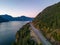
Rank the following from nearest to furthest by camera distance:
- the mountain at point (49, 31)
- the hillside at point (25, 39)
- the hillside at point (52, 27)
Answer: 1. the hillside at point (25, 39)
2. the hillside at point (52, 27)
3. the mountain at point (49, 31)

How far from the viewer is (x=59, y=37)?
26.3 m

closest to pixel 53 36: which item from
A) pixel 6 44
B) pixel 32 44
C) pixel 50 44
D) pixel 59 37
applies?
pixel 59 37

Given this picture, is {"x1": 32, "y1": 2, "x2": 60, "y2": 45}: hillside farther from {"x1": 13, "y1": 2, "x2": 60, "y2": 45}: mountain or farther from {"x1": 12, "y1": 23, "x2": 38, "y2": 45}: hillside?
{"x1": 12, "y1": 23, "x2": 38, "y2": 45}: hillside

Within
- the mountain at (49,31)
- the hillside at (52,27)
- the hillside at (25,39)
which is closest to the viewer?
the hillside at (25,39)

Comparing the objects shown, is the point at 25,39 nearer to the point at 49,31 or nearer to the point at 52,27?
the point at 49,31

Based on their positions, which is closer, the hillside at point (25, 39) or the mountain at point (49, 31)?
the hillside at point (25, 39)

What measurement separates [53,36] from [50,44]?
3.62 meters

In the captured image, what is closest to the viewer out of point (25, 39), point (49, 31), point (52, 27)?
point (25, 39)

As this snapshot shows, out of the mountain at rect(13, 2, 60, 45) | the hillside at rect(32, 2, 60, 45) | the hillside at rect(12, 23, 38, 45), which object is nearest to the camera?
the hillside at rect(12, 23, 38, 45)

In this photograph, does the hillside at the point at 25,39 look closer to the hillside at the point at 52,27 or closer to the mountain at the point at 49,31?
the mountain at the point at 49,31

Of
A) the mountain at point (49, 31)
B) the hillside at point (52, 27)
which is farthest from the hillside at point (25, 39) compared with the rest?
the hillside at point (52, 27)

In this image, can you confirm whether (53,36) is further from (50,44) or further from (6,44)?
(6,44)

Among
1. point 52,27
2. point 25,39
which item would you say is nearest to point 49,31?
point 52,27

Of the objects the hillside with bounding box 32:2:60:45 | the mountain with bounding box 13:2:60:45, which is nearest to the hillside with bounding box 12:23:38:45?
the mountain with bounding box 13:2:60:45
